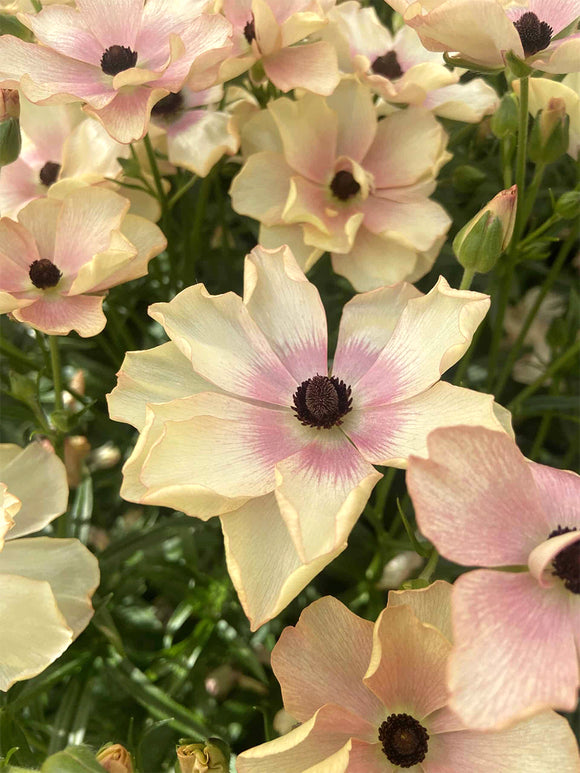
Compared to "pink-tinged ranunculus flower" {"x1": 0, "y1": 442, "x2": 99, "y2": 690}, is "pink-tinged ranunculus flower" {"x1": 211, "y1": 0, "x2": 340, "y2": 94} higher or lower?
higher

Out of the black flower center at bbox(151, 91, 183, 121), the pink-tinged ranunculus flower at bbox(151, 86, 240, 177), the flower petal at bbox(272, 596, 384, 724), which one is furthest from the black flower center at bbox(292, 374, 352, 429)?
the black flower center at bbox(151, 91, 183, 121)

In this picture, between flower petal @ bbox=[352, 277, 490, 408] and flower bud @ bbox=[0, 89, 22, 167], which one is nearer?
flower petal @ bbox=[352, 277, 490, 408]

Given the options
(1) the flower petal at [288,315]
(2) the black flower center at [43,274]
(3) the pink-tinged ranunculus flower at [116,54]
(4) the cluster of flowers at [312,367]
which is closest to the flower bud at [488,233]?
(4) the cluster of flowers at [312,367]

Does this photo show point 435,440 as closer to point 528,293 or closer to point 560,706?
point 560,706

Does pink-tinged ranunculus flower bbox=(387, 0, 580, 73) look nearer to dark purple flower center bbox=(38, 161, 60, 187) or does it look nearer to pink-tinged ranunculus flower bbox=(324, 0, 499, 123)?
pink-tinged ranunculus flower bbox=(324, 0, 499, 123)

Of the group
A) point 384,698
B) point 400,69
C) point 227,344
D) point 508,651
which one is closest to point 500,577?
point 508,651

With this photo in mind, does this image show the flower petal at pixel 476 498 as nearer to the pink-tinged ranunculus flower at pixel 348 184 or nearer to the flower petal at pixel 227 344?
the flower petal at pixel 227 344
